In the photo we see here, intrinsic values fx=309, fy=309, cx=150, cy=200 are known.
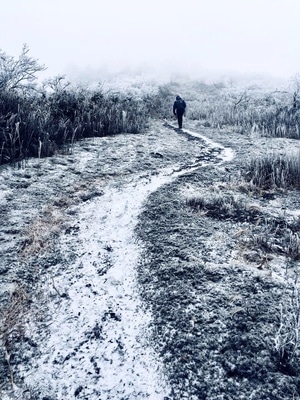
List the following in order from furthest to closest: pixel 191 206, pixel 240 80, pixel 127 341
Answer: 1. pixel 240 80
2. pixel 191 206
3. pixel 127 341

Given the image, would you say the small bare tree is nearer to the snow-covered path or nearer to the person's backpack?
the person's backpack

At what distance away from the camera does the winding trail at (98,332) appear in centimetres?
260

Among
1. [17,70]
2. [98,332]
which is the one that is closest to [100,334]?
[98,332]

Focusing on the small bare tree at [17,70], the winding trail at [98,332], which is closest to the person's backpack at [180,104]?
the small bare tree at [17,70]

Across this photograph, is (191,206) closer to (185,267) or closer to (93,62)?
(185,267)

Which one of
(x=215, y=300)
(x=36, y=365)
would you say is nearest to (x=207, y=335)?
(x=215, y=300)

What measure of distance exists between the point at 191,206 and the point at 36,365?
359 centimetres

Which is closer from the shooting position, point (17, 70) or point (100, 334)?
point (100, 334)

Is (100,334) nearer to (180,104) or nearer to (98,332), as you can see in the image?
(98,332)

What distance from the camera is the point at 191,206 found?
5.59 meters

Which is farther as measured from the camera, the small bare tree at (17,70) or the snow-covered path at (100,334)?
the small bare tree at (17,70)

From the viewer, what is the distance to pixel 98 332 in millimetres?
3100

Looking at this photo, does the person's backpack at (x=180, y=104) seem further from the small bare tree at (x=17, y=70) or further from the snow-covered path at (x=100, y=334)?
the snow-covered path at (x=100, y=334)

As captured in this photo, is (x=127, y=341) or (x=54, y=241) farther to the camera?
(x=54, y=241)
